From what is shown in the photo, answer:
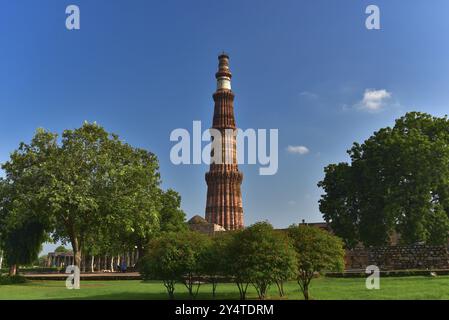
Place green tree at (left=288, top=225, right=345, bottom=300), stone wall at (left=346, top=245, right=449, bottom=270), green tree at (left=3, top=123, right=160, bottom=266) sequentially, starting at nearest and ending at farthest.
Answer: green tree at (left=288, top=225, right=345, bottom=300), green tree at (left=3, top=123, right=160, bottom=266), stone wall at (left=346, top=245, right=449, bottom=270)

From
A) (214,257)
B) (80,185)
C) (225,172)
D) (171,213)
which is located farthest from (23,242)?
(225,172)

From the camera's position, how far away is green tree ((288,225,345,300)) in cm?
1777

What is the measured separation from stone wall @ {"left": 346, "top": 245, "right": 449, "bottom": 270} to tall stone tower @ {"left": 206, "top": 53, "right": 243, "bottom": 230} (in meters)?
27.7

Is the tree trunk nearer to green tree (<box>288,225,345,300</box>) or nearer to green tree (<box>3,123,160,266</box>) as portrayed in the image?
green tree (<box>3,123,160,266</box>)

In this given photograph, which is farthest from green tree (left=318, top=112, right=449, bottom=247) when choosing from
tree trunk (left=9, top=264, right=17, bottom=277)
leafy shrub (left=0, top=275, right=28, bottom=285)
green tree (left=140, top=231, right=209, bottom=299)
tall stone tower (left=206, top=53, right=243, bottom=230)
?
tree trunk (left=9, top=264, right=17, bottom=277)

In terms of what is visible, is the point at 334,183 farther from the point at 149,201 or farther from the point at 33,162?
the point at 33,162

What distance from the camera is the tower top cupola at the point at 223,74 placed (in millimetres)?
62188

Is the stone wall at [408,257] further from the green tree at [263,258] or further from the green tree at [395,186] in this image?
the green tree at [263,258]

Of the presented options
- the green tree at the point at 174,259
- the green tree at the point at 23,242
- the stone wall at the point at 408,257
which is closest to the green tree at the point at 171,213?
the green tree at the point at 23,242

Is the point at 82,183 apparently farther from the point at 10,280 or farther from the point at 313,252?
the point at 313,252

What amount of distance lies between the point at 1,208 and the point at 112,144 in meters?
8.63

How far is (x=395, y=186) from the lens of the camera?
3322 centimetres

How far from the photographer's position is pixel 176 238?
18.8 metres
